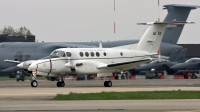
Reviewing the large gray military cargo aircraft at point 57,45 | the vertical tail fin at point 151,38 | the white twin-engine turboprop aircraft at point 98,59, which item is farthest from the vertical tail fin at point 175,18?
the white twin-engine turboprop aircraft at point 98,59

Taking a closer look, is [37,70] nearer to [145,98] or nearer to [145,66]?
[145,98]

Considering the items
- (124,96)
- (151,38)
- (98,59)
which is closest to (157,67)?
(151,38)

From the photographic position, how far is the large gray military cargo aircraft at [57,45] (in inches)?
2361

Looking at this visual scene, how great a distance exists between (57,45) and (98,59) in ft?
83.2

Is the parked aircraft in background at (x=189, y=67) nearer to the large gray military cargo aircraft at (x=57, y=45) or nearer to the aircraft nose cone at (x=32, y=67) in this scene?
the large gray military cargo aircraft at (x=57, y=45)

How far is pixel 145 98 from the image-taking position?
83.9 ft

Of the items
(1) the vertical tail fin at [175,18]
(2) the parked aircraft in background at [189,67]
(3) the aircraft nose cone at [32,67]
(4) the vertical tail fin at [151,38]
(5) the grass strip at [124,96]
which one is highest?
(1) the vertical tail fin at [175,18]

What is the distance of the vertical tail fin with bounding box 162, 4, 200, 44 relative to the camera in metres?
67.4

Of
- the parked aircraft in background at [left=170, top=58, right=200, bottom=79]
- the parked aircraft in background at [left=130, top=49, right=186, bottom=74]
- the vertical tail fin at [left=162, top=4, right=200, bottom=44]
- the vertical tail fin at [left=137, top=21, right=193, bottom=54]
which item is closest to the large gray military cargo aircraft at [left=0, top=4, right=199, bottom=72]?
the vertical tail fin at [left=162, top=4, right=200, bottom=44]

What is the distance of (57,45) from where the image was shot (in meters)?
63.8

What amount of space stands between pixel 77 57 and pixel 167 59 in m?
31.0

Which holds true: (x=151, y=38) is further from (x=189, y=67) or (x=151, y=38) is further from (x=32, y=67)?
(x=189, y=67)

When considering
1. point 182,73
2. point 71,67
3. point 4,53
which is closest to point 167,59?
point 182,73

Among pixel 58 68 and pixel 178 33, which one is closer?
pixel 58 68
